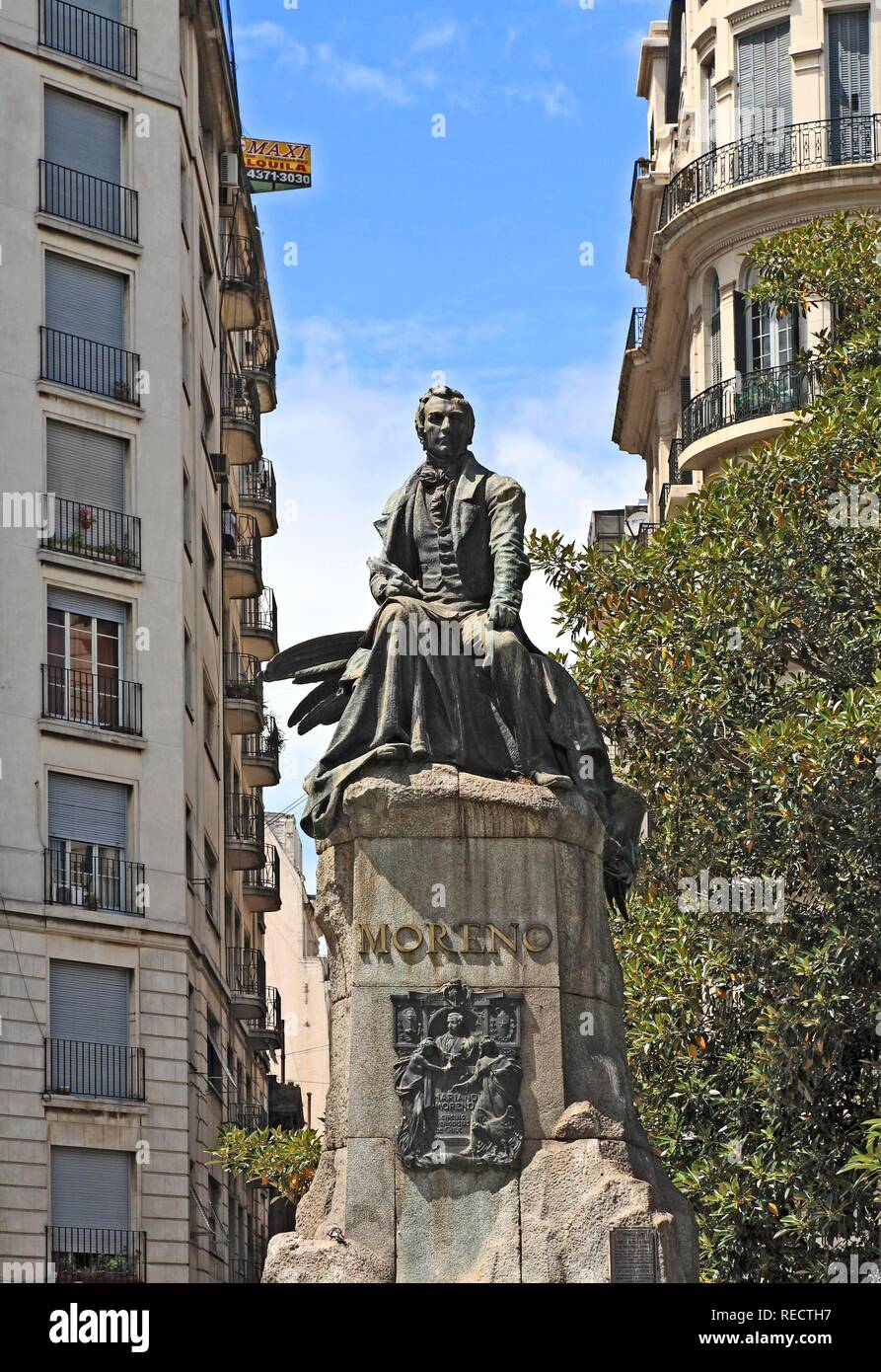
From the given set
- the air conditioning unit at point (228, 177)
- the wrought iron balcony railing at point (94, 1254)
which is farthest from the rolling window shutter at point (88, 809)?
the air conditioning unit at point (228, 177)

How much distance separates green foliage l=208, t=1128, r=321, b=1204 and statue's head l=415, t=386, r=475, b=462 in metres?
14.3

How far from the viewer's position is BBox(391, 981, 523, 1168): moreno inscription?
13.5 m

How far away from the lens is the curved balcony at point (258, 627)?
61.6m

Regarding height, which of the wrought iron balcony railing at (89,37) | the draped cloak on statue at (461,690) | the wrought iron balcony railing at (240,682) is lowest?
the draped cloak on statue at (461,690)

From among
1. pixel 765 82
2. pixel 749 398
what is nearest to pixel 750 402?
pixel 749 398

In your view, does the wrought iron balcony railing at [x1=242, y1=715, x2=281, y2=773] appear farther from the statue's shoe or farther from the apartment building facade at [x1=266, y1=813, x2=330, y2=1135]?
the statue's shoe

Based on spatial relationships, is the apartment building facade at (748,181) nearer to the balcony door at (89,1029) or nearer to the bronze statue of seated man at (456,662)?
the balcony door at (89,1029)

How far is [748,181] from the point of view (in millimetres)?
44344

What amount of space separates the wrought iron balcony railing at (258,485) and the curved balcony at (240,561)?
22.5 inches

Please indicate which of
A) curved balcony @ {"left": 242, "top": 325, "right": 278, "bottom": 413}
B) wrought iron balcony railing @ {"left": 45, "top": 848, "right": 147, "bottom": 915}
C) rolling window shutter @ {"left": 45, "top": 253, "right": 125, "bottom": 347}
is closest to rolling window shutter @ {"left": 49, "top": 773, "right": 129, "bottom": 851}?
wrought iron balcony railing @ {"left": 45, "top": 848, "right": 147, "bottom": 915}

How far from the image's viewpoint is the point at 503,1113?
533 inches

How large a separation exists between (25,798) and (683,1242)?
29924mm
